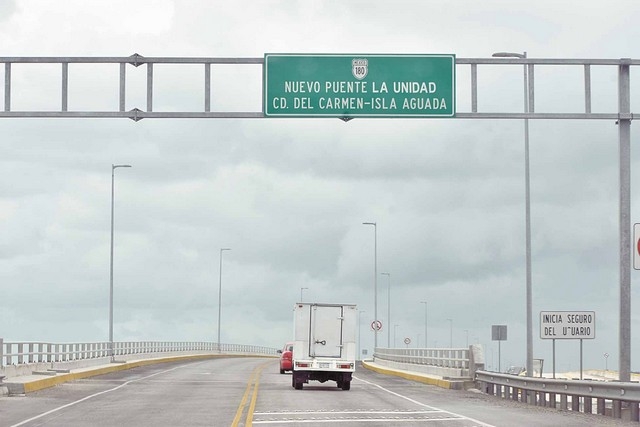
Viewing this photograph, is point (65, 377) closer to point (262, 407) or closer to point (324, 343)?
point (324, 343)

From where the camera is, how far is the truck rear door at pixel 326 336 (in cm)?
4041

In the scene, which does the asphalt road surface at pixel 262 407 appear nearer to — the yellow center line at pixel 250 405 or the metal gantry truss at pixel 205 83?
the yellow center line at pixel 250 405

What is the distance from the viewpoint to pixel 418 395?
37219 millimetres

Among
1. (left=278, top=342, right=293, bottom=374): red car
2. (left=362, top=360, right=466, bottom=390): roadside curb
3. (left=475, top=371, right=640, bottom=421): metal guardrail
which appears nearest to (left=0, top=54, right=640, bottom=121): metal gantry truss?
(left=475, top=371, right=640, bottom=421): metal guardrail

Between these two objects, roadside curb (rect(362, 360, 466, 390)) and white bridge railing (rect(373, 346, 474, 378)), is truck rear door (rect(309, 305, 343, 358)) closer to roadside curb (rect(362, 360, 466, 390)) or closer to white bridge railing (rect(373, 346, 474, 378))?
roadside curb (rect(362, 360, 466, 390))

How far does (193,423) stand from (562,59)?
38.0 feet

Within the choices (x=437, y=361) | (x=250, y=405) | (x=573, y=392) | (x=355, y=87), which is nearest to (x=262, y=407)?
(x=250, y=405)

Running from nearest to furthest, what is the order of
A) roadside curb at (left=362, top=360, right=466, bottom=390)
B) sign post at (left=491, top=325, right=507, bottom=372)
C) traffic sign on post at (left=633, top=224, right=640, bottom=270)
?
traffic sign on post at (left=633, top=224, right=640, bottom=270) < roadside curb at (left=362, top=360, right=466, bottom=390) < sign post at (left=491, top=325, right=507, bottom=372)

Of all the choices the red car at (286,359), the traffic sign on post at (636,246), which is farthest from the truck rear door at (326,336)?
the traffic sign on post at (636,246)

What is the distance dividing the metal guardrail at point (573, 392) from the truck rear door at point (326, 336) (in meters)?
5.18

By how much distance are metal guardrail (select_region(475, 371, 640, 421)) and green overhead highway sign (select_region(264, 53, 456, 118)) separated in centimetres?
714

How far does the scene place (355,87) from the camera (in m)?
26.9

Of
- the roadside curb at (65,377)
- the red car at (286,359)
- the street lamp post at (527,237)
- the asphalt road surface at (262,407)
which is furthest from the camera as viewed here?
the red car at (286,359)

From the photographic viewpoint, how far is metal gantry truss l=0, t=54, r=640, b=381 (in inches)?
1041
